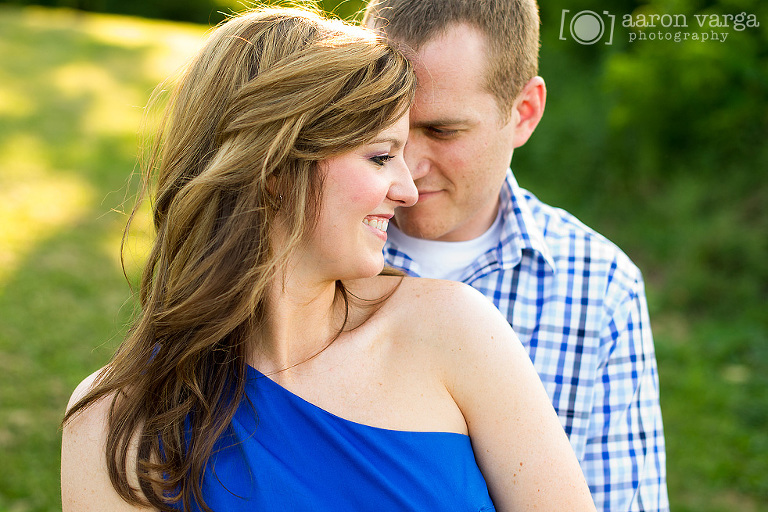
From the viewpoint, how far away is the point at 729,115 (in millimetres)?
5172

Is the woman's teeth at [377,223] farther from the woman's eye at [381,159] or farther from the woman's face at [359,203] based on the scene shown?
the woman's eye at [381,159]

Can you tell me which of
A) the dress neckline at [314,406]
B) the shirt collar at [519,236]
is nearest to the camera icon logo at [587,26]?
the shirt collar at [519,236]

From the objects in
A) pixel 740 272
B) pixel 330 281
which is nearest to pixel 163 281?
pixel 330 281

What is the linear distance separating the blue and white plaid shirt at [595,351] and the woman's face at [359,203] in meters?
0.59

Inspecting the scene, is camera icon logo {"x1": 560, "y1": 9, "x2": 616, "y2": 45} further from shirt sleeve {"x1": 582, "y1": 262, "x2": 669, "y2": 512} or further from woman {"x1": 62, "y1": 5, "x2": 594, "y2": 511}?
woman {"x1": 62, "y1": 5, "x2": 594, "y2": 511}

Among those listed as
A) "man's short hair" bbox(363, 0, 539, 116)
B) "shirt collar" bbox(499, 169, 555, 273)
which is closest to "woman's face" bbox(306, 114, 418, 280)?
"man's short hair" bbox(363, 0, 539, 116)

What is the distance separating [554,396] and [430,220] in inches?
23.9

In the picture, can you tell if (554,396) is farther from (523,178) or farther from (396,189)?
(523,178)

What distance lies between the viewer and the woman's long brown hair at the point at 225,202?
155 centimetres

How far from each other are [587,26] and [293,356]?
21.0 ft

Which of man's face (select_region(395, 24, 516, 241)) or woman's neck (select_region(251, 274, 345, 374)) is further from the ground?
man's face (select_region(395, 24, 516, 241))

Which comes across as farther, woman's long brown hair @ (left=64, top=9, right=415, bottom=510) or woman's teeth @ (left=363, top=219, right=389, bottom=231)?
woman's teeth @ (left=363, top=219, right=389, bottom=231)

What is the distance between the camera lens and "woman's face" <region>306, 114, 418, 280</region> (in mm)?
1594

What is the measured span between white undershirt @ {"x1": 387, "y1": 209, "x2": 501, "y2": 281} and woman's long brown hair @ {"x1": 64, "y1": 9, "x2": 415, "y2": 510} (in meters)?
0.63
